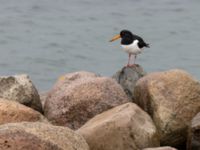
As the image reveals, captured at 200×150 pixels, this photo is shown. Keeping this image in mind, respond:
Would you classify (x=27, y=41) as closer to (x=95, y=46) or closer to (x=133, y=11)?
(x=95, y=46)

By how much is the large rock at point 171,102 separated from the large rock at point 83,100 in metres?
0.46

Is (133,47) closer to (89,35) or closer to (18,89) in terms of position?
(18,89)

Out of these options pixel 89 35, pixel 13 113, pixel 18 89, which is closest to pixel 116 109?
pixel 13 113

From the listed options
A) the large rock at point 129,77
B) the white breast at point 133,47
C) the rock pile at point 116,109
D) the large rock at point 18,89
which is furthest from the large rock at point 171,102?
the white breast at point 133,47

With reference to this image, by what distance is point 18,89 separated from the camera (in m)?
11.0

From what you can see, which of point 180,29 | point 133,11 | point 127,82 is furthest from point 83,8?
point 127,82

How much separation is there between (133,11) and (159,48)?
4149 millimetres

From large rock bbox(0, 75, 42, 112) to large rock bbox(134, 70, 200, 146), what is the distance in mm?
1731

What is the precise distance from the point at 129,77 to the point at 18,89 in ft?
7.21

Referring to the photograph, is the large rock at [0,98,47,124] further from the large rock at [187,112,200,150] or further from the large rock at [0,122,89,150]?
the large rock at [187,112,200,150]

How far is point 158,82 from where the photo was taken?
10812mm

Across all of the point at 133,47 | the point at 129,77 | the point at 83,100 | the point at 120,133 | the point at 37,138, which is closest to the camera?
the point at 37,138

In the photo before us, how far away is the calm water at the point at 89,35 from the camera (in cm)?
2044

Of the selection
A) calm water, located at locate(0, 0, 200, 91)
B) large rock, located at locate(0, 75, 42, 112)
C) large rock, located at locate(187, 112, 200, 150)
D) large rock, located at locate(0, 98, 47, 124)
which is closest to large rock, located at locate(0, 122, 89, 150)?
large rock, located at locate(0, 98, 47, 124)
